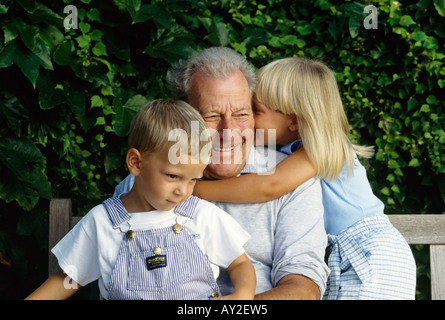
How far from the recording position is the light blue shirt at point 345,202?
2611 mm

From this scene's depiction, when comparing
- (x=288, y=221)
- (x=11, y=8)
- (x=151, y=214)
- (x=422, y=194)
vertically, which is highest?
(x=11, y=8)

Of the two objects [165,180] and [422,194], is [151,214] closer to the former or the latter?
[165,180]

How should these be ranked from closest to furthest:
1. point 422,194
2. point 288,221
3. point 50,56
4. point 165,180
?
1. point 165,180
2. point 288,221
3. point 50,56
4. point 422,194

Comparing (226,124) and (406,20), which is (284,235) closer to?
(226,124)

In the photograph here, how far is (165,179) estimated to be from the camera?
6.58ft

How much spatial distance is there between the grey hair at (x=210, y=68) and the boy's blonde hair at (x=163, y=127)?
524 mm

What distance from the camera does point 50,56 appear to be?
2.85 m

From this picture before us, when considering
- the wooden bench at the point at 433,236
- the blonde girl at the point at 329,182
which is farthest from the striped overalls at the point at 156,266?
the wooden bench at the point at 433,236

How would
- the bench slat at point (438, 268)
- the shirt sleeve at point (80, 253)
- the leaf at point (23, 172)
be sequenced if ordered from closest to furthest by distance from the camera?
the shirt sleeve at point (80, 253) → the bench slat at point (438, 268) → the leaf at point (23, 172)

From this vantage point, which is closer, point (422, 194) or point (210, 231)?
point (210, 231)

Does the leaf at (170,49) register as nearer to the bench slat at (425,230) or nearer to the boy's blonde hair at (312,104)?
the boy's blonde hair at (312,104)

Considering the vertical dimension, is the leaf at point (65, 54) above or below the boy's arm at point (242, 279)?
above

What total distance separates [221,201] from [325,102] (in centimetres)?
73
